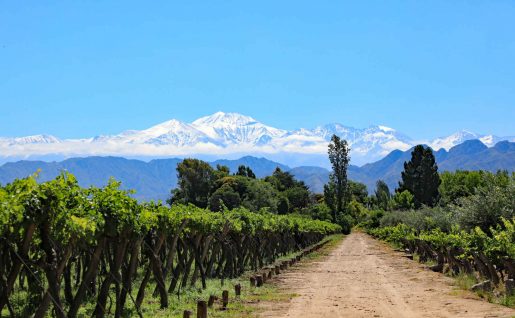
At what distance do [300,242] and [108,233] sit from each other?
46068 mm

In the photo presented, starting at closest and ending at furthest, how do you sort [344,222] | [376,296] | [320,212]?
[376,296]
[320,212]
[344,222]

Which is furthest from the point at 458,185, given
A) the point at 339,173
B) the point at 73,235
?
the point at 73,235

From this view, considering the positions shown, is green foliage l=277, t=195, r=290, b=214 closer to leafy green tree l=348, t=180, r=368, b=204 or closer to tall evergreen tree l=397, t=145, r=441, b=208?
tall evergreen tree l=397, t=145, r=441, b=208

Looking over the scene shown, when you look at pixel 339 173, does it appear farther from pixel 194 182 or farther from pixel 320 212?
pixel 194 182

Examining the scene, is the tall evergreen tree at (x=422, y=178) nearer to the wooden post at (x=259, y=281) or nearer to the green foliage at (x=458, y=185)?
the green foliage at (x=458, y=185)

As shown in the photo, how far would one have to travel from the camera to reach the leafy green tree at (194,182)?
4257 inches

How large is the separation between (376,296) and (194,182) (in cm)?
9110

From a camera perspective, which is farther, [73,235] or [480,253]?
[480,253]

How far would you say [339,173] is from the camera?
12088cm

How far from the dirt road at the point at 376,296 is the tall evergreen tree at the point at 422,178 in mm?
82206

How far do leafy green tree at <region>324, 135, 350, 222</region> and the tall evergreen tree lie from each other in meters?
12.3

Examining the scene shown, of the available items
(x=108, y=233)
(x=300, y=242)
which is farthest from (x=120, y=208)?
(x=300, y=242)

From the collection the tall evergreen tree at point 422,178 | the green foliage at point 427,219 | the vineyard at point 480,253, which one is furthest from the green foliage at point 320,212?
the vineyard at point 480,253

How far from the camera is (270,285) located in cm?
2375
